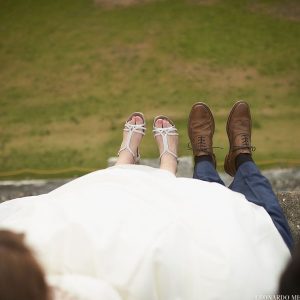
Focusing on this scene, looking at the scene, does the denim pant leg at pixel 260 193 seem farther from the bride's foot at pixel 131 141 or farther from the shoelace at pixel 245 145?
the bride's foot at pixel 131 141

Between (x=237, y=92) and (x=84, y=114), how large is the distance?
2.93 ft

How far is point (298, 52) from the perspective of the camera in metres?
2.43

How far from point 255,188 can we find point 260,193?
30 mm

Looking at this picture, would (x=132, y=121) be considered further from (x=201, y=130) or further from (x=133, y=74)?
(x=133, y=74)

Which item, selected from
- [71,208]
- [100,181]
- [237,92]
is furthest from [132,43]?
[71,208]

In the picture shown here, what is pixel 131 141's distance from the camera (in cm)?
161

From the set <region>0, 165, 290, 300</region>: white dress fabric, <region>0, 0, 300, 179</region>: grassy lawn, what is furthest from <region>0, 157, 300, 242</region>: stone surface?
<region>0, 165, 290, 300</region>: white dress fabric

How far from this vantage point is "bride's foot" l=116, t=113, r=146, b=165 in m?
1.56

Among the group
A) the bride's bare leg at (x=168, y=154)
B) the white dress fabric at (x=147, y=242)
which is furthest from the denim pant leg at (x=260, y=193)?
the bride's bare leg at (x=168, y=154)

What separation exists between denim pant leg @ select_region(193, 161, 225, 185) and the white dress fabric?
11.4 inches

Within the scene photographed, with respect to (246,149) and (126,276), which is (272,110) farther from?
(126,276)

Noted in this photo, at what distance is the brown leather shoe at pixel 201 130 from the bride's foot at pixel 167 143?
76 mm

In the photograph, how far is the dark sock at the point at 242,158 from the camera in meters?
1.48

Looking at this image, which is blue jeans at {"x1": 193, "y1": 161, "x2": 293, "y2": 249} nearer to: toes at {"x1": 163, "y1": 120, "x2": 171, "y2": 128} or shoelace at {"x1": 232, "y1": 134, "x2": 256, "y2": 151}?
shoelace at {"x1": 232, "y1": 134, "x2": 256, "y2": 151}
